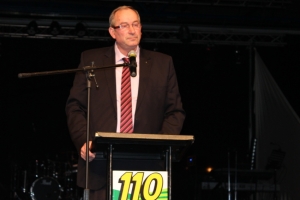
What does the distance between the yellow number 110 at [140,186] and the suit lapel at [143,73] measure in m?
0.51

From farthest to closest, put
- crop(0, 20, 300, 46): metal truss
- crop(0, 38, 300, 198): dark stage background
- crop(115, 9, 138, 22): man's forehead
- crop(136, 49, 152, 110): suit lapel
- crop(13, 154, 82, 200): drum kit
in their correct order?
1. crop(0, 38, 300, 198): dark stage background
2. crop(13, 154, 82, 200): drum kit
3. crop(0, 20, 300, 46): metal truss
4. crop(115, 9, 138, 22): man's forehead
5. crop(136, 49, 152, 110): suit lapel

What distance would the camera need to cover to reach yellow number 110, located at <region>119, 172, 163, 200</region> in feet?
9.20

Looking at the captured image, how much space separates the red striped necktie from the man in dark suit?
0.02 metres

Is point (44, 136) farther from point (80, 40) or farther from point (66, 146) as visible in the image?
point (80, 40)

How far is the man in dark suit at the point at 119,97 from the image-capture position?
10.4 ft

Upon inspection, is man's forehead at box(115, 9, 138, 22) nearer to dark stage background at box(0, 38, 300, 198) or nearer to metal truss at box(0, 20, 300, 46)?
metal truss at box(0, 20, 300, 46)

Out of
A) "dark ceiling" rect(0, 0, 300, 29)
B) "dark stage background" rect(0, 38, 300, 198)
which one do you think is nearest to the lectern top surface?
"dark ceiling" rect(0, 0, 300, 29)

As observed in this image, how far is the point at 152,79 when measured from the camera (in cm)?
334

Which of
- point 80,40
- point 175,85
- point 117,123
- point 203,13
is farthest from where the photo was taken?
point 80,40

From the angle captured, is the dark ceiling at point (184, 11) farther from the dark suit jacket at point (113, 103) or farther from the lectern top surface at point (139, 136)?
the lectern top surface at point (139, 136)

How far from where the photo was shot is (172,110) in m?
3.35

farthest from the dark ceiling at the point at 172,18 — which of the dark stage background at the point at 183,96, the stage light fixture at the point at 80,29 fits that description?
the dark stage background at the point at 183,96

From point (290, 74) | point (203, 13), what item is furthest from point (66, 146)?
point (290, 74)

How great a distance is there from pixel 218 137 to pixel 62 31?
3.95 m
